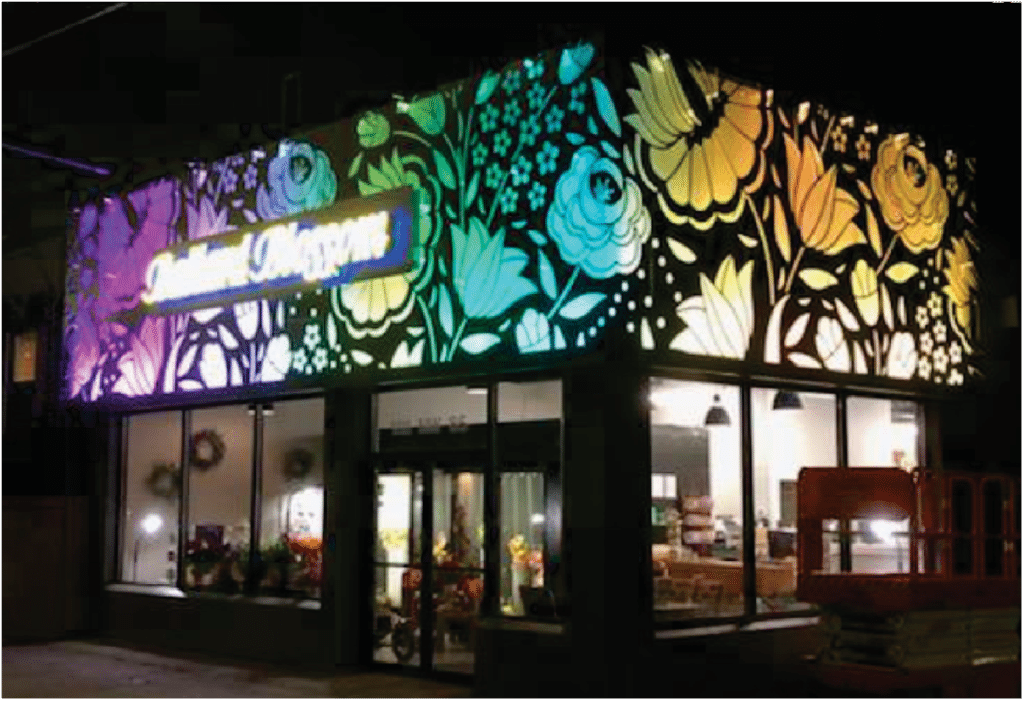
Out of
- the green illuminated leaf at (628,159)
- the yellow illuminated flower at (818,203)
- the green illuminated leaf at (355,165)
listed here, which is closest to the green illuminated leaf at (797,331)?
the yellow illuminated flower at (818,203)

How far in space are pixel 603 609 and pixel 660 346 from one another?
2.49 meters

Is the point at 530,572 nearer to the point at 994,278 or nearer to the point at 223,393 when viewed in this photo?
the point at 223,393

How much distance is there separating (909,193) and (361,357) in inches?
262

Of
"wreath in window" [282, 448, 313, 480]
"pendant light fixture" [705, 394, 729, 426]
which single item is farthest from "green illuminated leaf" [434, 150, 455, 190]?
"wreath in window" [282, 448, 313, 480]

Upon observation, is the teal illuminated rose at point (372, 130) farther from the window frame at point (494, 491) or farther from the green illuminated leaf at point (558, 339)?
the green illuminated leaf at point (558, 339)

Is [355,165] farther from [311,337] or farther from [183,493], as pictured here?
[183,493]

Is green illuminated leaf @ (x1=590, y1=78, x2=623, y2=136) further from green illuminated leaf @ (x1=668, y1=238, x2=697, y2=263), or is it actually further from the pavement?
the pavement

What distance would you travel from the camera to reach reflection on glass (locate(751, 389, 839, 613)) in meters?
13.4

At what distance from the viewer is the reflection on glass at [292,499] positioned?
1505cm

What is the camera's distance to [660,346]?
39.3 feet

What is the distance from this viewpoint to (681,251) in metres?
12.3

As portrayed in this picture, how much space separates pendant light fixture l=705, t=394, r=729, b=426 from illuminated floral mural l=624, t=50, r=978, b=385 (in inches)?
24.6

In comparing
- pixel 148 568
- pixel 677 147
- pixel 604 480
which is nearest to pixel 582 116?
pixel 677 147

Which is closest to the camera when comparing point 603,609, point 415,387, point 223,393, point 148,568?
point 603,609
